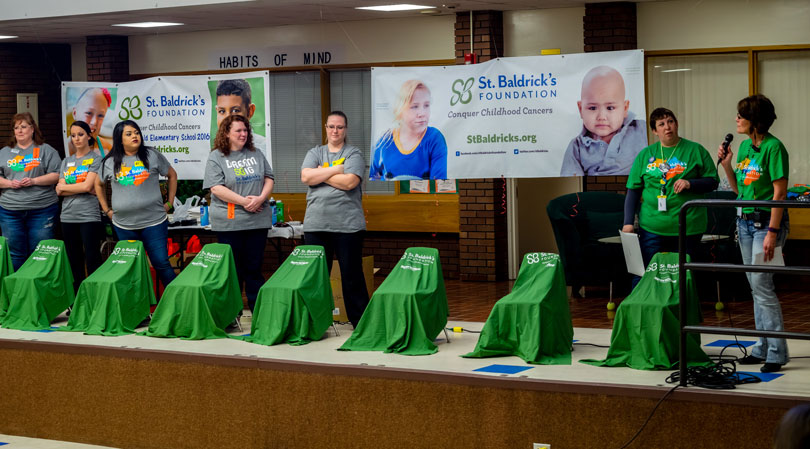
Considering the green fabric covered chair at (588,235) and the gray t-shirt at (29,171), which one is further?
the green fabric covered chair at (588,235)

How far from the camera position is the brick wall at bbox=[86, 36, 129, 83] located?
564 inches

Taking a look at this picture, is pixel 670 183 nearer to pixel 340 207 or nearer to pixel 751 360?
pixel 751 360

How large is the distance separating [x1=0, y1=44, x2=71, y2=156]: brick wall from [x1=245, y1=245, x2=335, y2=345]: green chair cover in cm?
837

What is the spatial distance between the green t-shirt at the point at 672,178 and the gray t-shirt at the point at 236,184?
3.02 meters

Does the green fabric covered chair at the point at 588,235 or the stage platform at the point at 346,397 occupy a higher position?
the green fabric covered chair at the point at 588,235

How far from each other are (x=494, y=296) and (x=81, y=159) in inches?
173

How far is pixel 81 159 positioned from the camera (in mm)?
9086

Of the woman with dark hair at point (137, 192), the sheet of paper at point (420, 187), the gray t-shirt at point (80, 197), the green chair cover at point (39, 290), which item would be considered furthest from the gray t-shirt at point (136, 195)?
the sheet of paper at point (420, 187)

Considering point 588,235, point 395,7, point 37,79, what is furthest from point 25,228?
point 37,79

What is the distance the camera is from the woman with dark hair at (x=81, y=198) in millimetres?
8984

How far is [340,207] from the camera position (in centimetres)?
799

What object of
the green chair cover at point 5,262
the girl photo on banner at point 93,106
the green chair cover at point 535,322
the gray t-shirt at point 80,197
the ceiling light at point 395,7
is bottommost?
the green chair cover at point 535,322

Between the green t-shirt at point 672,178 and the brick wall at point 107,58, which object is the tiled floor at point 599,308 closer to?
the green t-shirt at point 672,178

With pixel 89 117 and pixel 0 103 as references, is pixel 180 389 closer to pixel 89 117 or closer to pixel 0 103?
pixel 89 117
